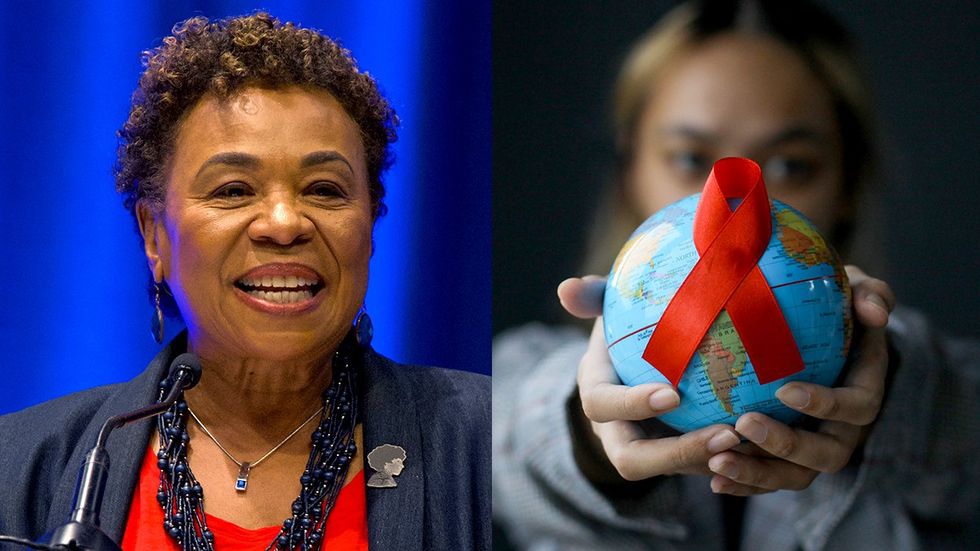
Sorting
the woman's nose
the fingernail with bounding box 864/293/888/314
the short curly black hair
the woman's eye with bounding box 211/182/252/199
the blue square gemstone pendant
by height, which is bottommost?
the blue square gemstone pendant

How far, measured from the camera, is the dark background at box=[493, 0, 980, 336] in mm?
1761

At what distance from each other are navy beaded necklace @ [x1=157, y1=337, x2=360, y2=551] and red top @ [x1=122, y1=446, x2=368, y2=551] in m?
0.02

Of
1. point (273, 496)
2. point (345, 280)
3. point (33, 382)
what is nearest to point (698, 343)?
point (345, 280)

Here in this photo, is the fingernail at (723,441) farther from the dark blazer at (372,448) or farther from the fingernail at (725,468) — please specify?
the dark blazer at (372,448)

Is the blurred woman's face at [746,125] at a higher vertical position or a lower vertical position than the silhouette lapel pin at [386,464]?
higher

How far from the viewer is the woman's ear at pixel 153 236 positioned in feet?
7.88

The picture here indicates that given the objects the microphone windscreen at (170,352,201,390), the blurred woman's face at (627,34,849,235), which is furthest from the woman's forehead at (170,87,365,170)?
the blurred woman's face at (627,34,849,235)

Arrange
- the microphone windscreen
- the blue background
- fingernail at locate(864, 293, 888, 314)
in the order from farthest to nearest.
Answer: the blue background, the microphone windscreen, fingernail at locate(864, 293, 888, 314)

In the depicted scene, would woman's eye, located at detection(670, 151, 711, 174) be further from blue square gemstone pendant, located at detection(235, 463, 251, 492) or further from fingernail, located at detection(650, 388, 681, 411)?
blue square gemstone pendant, located at detection(235, 463, 251, 492)

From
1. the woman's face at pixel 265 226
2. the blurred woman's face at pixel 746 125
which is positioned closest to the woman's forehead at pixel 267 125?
the woman's face at pixel 265 226

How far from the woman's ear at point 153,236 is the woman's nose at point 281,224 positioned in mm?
255

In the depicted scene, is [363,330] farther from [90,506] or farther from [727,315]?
[727,315]

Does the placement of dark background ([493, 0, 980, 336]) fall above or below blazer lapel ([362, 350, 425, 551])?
above

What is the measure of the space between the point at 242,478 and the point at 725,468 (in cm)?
104
